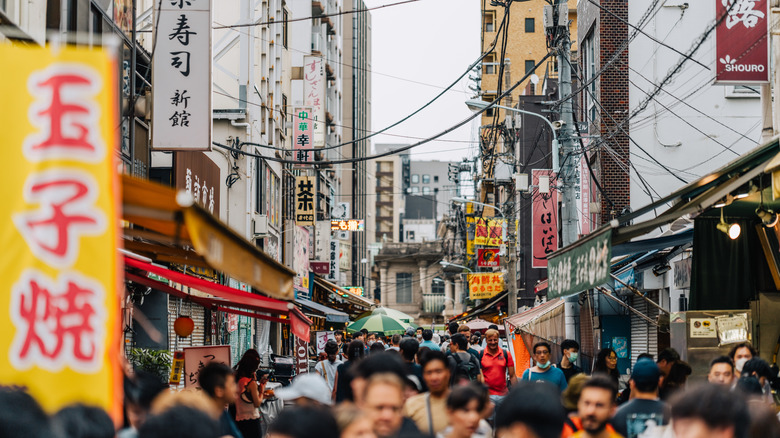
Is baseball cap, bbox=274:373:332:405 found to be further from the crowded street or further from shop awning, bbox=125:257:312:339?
shop awning, bbox=125:257:312:339

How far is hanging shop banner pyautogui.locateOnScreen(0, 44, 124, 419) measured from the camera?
4750 millimetres

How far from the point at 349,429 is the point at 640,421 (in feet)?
9.64

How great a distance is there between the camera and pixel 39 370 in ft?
15.6

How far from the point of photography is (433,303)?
331 feet

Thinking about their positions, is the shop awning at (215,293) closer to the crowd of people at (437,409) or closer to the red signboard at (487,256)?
the crowd of people at (437,409)

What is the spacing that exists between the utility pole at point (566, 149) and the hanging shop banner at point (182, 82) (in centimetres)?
636

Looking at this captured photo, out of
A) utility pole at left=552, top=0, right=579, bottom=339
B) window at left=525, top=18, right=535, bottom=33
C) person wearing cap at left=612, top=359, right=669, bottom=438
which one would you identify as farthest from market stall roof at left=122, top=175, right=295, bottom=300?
window at left=525, top=18, right=535, bottom=33

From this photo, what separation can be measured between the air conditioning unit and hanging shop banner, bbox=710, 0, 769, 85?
16.8 metres

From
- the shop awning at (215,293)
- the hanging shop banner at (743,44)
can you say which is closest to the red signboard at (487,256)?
the hanging shop banner at (743,44)

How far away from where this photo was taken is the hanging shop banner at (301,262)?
125ft

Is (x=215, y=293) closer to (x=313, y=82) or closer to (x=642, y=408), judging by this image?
(x=642, y=408)

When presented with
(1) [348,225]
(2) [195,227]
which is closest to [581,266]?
(2) [195,227]

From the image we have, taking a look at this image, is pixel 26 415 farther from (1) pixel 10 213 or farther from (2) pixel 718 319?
(2) pixel 718 319

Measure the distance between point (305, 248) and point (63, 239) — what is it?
37808mm
